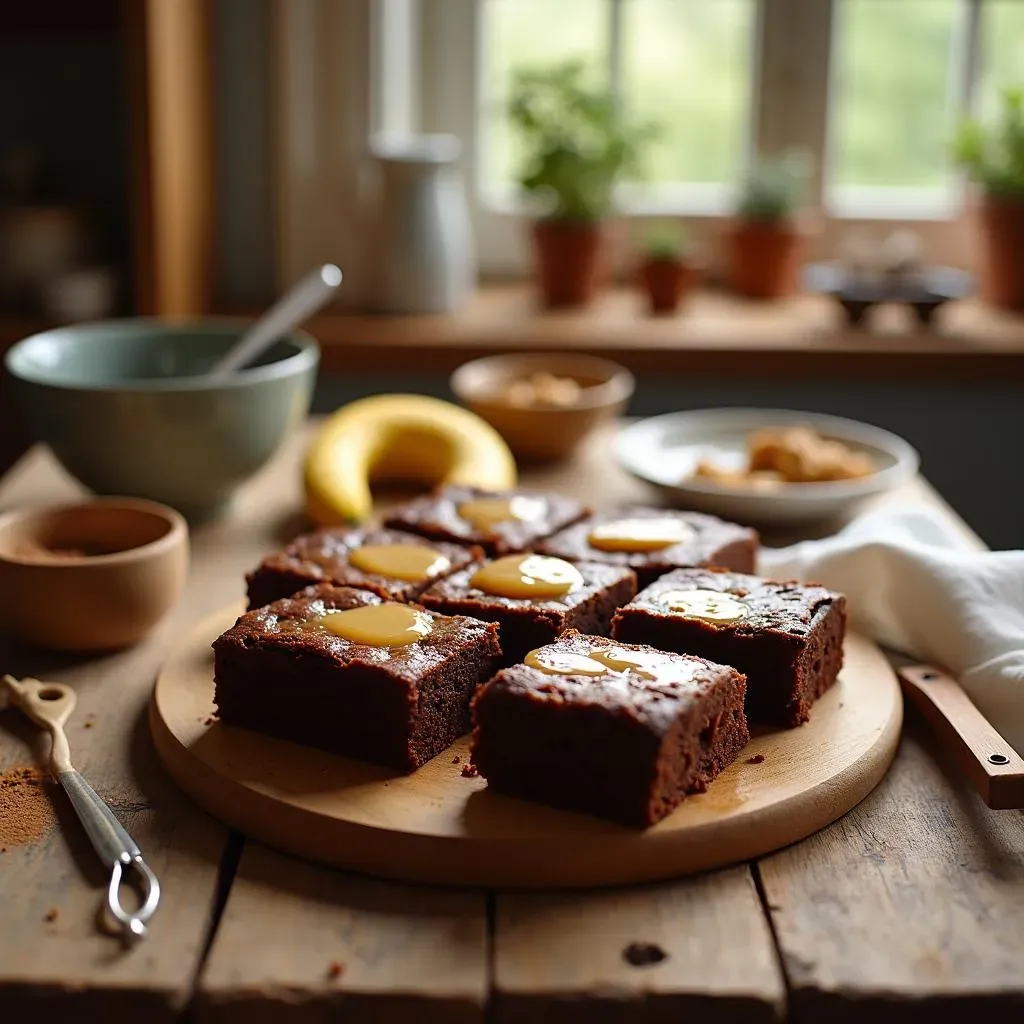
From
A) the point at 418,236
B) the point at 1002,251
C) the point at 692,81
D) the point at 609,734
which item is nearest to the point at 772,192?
the point at 692,81

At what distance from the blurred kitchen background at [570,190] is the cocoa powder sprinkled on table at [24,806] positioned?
157 centimetres

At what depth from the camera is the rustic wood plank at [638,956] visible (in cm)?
86

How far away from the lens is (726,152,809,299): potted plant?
2.81m

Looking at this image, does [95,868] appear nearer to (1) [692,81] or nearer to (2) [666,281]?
(2) [666,281]

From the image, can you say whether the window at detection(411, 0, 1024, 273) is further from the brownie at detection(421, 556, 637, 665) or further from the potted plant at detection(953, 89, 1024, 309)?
the brownie at detection(421, 556, 637, 665)

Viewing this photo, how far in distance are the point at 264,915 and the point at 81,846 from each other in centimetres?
17

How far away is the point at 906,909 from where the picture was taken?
0.95m

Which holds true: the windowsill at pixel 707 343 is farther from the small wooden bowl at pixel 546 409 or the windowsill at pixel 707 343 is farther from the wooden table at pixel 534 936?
the wooden table at pixel 534 936

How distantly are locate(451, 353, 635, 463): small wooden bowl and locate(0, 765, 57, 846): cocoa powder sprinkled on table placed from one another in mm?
979

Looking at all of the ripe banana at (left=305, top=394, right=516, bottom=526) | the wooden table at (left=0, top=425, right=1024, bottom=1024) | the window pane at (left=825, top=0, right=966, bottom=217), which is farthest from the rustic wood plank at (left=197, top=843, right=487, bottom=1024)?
the window pane at (left=825, top=0, right=966, bottom=217)

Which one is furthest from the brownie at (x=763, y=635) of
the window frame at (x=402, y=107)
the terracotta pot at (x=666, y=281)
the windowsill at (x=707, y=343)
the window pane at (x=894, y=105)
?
the window pane at (x=894, y=105)

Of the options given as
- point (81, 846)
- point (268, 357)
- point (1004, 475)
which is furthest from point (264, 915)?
point (1004, 475)

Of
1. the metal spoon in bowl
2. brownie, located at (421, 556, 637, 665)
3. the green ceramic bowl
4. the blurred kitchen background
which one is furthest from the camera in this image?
the blurred kitchen background

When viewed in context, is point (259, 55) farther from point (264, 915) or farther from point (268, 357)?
point (264, 915)
